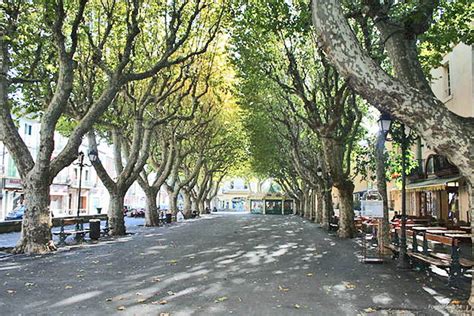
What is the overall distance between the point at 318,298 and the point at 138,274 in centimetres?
422

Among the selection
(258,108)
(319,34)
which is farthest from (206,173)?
(319,34)

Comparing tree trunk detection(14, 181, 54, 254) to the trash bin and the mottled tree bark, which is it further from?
the mottled tree bark

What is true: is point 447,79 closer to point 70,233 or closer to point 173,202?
point 70,233

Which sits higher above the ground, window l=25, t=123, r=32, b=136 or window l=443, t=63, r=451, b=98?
window l=25, t=123, r=32, b=136

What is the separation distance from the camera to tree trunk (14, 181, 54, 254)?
13.6 m

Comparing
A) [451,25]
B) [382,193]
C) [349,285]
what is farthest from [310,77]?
[349,285]

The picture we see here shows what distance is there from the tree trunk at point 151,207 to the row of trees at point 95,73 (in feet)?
0.21

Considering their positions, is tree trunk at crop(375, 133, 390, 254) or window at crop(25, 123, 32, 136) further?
window at crop(25, 123, 32, 136)

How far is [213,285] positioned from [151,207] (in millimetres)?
21656

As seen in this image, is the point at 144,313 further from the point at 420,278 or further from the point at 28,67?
the point at 28,67

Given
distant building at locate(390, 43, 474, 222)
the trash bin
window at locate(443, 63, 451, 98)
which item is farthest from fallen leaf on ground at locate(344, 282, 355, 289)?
window at locate(443, 63, 451, 98)

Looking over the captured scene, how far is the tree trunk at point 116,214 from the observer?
21.4m

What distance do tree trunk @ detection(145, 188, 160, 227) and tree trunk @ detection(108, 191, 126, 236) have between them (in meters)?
7.14

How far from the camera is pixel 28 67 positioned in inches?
680
